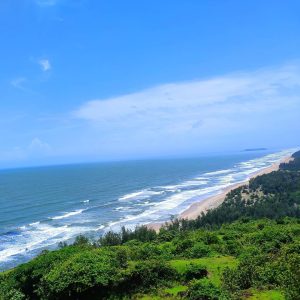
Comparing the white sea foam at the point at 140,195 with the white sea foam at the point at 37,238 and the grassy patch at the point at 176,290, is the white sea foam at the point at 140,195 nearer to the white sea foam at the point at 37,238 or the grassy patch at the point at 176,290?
the white sea foam at the point at 37,238

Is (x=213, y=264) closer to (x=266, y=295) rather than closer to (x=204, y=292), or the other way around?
(x=266, y=295)

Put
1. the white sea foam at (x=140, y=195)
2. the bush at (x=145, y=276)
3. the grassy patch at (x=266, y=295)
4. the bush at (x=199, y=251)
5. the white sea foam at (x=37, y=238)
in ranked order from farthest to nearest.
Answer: the white sea foam at (x=140, y=195) → the white sea foam at (x=37, y=238) → the bush at (x=199, y=251) → the bush at (x=145, y=276) → the grassy patch at (x=266, y=295)

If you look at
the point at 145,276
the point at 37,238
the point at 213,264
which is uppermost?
the point at 145,276

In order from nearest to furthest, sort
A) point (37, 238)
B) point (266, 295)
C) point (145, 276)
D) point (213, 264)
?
point (266, 295), point (145, 276), point (213, 264), point (37, 238)

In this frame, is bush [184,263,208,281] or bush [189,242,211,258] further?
bush [189,242,211,258]

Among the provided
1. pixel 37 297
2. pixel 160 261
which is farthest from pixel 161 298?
pixel 37 297

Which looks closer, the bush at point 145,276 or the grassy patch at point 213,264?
the bush at point 145,276

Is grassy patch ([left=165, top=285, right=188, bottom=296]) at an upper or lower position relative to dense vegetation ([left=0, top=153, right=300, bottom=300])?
lower

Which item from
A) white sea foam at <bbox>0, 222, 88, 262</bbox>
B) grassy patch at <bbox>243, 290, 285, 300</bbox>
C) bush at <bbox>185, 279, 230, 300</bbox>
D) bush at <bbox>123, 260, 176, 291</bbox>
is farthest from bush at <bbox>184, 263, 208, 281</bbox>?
white sea foam at <bbox>0, 222, 88, 262</bbox>

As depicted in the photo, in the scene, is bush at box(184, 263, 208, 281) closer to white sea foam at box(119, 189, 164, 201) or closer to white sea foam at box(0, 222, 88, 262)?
white sea foam at box(0, 222, 88, 262)

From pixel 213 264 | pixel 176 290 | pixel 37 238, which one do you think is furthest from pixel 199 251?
pixel 37 238

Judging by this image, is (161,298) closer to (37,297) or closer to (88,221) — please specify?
(37,297)

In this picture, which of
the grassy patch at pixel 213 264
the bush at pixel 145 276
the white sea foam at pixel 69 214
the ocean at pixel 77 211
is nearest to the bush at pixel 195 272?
the grassy patch at pixel 213 264
